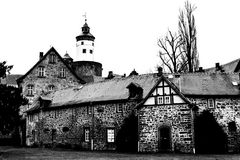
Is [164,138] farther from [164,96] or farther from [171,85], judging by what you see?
[171,85]

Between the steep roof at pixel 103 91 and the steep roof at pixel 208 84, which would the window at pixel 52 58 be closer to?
the steep roof at pixel 103 91

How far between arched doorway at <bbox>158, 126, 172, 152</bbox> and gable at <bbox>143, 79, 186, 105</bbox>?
2.07 m

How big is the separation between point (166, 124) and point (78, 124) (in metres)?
10.3

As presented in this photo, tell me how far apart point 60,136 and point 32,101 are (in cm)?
1187

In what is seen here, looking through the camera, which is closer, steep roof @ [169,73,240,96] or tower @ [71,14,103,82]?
steep roof @ [169,73,240,96]

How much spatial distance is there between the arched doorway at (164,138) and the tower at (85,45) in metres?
43.0

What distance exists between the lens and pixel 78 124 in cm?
3619

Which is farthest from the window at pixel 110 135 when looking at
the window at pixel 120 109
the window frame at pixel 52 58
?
the window frame at pixel 52 58

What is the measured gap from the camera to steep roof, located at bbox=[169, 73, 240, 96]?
30.5 m

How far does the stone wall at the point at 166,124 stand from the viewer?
28531mm

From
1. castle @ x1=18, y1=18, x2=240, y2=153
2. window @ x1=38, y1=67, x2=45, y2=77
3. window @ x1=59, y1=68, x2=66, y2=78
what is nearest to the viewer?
castle @ x1=18, y1=18, x2=240, y2=153

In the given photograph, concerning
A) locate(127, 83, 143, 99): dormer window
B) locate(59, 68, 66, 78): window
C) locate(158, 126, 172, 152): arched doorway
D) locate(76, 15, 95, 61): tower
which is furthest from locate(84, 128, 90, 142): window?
locate(76, 15, 95, 61): tower

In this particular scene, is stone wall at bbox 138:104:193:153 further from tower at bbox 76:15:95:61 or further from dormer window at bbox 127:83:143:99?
tower at bbox 76:15:95:61

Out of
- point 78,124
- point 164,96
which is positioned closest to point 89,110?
point 78,124
